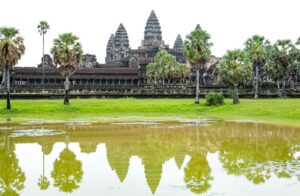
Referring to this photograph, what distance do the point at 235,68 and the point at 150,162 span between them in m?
47.9

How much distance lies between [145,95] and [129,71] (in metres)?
42.8

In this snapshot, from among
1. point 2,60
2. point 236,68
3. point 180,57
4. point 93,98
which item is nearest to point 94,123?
point 2,60

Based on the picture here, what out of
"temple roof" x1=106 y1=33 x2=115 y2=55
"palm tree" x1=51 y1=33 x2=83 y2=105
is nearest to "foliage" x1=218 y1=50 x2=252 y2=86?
"palm tree" x1=51 y1=33 x2=83 y2=105

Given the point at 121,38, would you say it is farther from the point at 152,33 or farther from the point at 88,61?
the point at 88,61

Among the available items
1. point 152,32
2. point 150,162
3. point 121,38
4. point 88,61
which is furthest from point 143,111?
point 121,38

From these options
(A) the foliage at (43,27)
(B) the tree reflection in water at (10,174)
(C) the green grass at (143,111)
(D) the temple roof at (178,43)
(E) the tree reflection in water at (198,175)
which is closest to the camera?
(B) the tree reflection in water at (10,174)

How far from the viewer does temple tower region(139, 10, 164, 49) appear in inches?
6649

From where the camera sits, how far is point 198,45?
68688 mm

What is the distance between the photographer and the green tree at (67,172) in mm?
18211

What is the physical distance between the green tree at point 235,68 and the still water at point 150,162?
29.4 m

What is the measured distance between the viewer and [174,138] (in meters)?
34.0

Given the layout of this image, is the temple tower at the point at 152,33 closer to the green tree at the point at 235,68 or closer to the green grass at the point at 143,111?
the green tree at the point at 235,68

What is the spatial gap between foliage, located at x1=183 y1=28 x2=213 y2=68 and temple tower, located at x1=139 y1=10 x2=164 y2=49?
9931cm

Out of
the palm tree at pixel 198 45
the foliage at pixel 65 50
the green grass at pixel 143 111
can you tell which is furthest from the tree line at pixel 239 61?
the foliage at pixel 65 50
